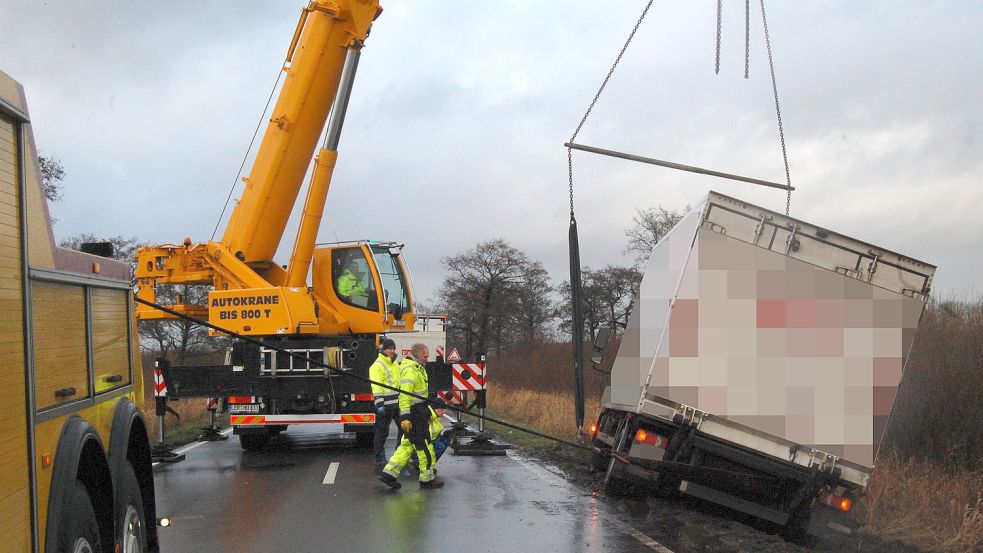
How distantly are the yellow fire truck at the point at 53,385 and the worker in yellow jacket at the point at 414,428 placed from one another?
532cm


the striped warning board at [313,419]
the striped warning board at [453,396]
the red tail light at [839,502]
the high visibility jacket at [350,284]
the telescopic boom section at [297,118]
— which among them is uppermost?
the telescopic boom section at [297,118]

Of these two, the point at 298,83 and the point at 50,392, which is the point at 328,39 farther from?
the point at 50,392

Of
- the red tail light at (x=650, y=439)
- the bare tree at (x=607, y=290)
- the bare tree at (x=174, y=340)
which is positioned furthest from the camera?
the bare tree at (x=607, y=290)

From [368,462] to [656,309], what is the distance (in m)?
6.25

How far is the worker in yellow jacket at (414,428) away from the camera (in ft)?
34.1

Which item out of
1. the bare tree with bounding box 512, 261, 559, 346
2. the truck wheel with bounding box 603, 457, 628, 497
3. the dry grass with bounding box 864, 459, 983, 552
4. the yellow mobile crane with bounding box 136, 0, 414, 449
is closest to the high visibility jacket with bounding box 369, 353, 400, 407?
the yellow mobile crane with bounding box 136, 0, 414, 449

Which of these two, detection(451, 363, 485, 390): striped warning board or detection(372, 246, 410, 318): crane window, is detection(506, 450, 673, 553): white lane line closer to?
detection(451, 363, 485, 390): striped warning board

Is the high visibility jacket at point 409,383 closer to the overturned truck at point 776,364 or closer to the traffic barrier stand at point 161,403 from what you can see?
the overturned truck at point 776,364

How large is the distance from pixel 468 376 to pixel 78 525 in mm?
11273

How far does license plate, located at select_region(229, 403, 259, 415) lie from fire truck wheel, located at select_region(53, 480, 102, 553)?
9484 mm

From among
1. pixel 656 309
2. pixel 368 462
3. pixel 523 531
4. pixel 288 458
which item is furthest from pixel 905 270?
pixel 288 458

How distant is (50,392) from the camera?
3742 millimetres

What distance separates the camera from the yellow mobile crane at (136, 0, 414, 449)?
13.1 m

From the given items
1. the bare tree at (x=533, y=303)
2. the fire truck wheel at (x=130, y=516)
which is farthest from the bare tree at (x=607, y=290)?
the fire truck wheel at (x=130, y=516)
